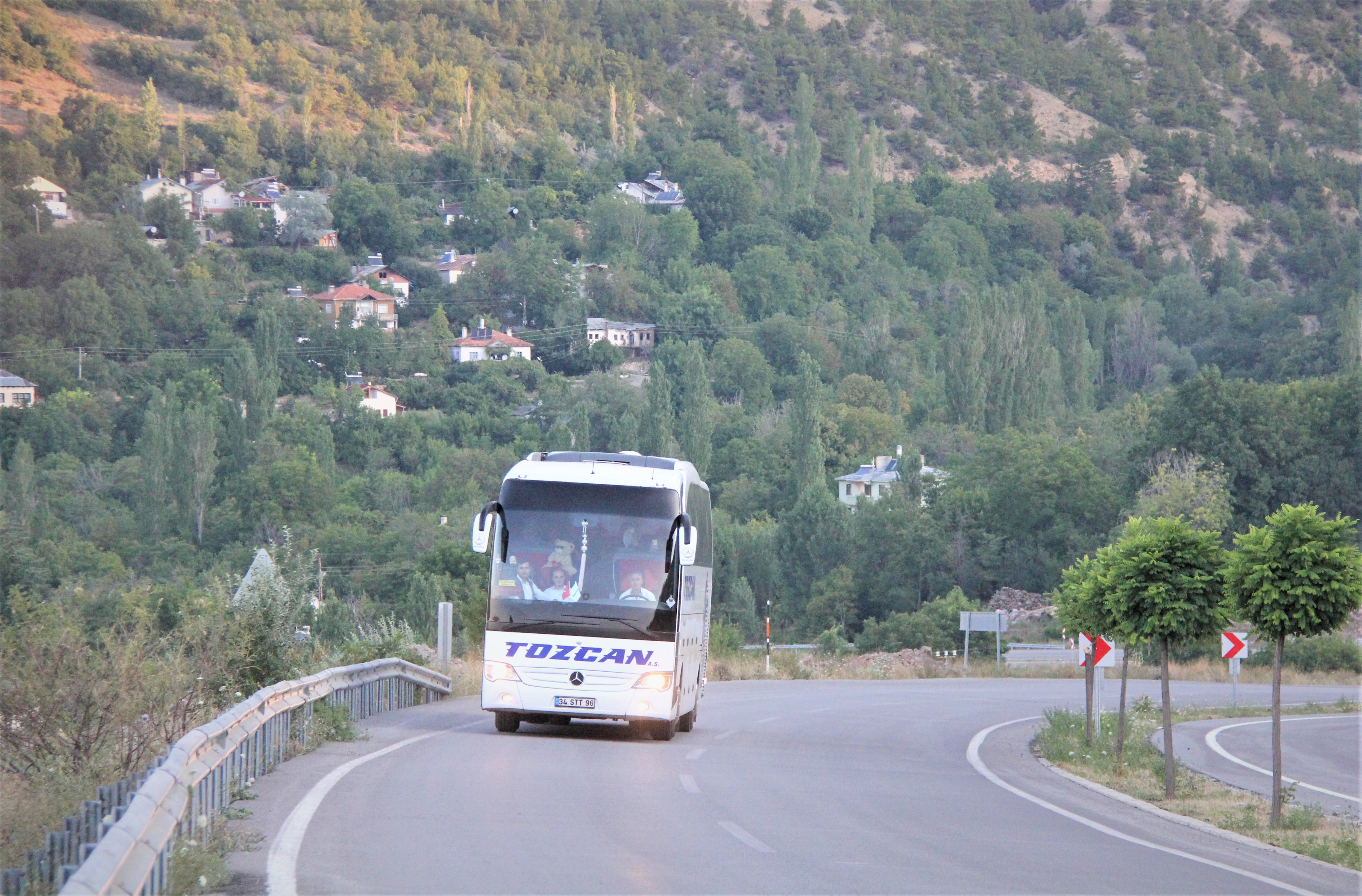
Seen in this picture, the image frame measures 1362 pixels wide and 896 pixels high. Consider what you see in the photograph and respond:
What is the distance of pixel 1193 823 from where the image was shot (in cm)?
1383

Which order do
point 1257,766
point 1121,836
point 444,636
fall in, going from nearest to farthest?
1. point 1121,836
2. point 1257,766
3. point 444,636

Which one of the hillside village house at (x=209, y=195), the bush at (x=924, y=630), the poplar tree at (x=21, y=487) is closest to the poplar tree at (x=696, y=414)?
the bush at (x=924, y=630)

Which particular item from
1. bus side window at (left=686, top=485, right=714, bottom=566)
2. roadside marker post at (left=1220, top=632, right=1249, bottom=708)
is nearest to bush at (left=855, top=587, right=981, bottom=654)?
roadside marker post at (left=1220, top=632, right=1249, bottom=708)

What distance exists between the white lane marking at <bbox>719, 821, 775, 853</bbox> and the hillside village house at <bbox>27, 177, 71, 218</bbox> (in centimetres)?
18199

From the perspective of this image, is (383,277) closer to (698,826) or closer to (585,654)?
(585,654)

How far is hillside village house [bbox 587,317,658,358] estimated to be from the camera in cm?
16062

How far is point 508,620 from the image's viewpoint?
17797 mm

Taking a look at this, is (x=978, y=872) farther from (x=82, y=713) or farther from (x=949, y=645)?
(x=949, y=645)

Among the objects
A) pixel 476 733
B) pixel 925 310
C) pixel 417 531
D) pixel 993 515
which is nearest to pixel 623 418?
pixel 417 531

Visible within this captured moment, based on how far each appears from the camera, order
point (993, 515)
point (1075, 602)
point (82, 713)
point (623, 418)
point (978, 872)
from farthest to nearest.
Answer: point (623, 418) → point (993, 515) → point (1075, 602) → point (82, 713) → point (978, 872)

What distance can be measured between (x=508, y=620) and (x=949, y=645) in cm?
4987

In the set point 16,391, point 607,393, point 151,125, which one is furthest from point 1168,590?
point 151,125

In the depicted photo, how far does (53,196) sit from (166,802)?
189m

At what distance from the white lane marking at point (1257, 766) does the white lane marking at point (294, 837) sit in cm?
892
